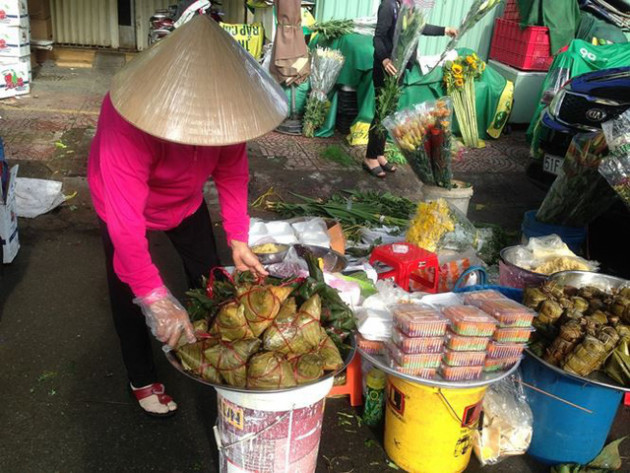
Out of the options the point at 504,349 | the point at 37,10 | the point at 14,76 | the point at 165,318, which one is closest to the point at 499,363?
the point at 504,349

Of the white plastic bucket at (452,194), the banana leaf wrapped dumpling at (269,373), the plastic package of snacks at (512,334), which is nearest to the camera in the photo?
the banana leaf wrapped dumpling at (269,373)

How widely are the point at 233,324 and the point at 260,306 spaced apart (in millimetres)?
120

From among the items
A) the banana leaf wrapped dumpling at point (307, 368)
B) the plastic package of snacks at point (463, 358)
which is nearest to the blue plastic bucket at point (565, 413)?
the plastic package of snacks at point (463, 358)

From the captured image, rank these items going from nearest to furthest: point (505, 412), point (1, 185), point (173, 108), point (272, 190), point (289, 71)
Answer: point (173, 108) < point (505, 412) < point (1, 185) < point (272, 190) < point (289, 71)

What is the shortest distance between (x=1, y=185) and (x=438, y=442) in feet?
10.2

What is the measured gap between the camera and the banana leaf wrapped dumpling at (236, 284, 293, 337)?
2248 mm

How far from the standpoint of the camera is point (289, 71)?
289 inches

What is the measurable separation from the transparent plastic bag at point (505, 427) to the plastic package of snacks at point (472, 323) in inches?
21.8

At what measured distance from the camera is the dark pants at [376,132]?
6.41 m

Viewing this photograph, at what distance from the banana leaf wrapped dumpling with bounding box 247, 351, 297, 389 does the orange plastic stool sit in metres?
1.05

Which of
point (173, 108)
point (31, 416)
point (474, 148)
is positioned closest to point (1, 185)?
point (31, 416)

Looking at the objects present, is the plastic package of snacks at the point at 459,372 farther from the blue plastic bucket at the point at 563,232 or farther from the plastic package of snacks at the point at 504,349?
the blue plastic bucket at the point at 563,232

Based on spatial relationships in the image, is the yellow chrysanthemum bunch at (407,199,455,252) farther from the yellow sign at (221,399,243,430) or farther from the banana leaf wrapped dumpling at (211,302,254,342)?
the yellow sign at (221,399,243,430)

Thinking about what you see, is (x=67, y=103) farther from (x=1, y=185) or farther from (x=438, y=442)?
(x=438, y=442)
